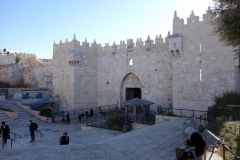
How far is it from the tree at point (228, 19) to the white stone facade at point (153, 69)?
1.93 metres

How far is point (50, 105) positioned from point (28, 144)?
12516mm

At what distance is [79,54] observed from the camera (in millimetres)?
21984

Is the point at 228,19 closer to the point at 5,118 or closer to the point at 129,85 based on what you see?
the point at 129,85

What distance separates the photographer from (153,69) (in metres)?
19.0

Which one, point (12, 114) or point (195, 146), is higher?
point (195, 146)

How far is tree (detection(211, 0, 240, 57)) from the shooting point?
24.2 feet

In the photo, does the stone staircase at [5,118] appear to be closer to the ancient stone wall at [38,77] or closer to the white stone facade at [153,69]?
the white stone facade at [153,69]

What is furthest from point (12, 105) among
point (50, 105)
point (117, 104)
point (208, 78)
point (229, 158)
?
point (229, 158)

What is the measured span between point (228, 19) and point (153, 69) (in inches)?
453

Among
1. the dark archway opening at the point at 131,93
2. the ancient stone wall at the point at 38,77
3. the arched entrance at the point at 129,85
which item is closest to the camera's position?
the arched entrance at the point at 129,85

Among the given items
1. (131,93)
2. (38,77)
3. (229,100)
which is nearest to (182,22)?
(229,100)

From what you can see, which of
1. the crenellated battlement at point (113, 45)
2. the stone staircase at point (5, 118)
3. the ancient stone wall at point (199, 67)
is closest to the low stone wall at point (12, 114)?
the stone staircase at point (5, 118)

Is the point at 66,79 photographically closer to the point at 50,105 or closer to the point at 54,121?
the point at 50,105

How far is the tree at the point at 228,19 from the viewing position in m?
7.37
